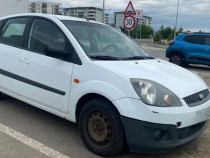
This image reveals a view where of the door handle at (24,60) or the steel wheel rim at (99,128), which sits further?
the door handle at (24,60)

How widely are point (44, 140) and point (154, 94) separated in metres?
1.67

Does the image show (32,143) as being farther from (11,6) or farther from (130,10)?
(11,6)

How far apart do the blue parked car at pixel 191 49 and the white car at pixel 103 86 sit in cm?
863

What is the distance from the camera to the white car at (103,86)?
304cm

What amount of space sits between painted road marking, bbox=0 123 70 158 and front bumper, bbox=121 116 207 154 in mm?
886

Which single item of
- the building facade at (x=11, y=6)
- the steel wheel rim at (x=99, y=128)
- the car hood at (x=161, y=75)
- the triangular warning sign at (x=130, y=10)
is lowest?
the steel wheel rim at (x=99, y=128)

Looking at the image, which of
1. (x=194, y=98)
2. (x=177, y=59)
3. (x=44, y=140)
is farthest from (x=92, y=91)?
(x=177, y=59)

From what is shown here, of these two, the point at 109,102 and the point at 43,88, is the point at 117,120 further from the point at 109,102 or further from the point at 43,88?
the point at 43,88

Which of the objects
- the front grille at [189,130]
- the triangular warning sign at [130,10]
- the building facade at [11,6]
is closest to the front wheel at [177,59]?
the triangular warning sign at [130,10]

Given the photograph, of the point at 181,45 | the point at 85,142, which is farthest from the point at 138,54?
the point at 181,45

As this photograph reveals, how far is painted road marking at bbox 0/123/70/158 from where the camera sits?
3.40 meters

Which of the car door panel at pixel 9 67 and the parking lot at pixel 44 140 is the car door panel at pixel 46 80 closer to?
the car door panel at pixel 9 67

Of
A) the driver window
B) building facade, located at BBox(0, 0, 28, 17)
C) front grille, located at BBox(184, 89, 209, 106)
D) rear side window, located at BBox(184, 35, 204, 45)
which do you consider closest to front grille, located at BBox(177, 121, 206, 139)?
front grille, located at BBox(184, 89, 209, 106)

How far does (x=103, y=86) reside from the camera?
3238mm
